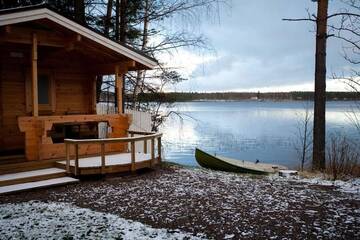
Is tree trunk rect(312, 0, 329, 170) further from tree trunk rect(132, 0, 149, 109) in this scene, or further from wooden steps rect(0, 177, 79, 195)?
wooden steps rect(0, 177, 79, 195)

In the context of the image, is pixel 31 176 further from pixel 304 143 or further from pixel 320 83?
pixel 304 143

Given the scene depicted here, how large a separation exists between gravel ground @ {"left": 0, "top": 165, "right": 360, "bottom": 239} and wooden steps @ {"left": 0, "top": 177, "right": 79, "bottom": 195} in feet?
0.45

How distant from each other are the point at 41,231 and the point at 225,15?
973 cm

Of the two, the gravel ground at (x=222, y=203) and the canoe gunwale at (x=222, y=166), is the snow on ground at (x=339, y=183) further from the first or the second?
the canoe gunwale at (x=222, y=166)

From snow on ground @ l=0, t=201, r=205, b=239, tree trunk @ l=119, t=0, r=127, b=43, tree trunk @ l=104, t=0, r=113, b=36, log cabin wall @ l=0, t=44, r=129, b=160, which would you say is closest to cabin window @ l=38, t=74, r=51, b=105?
log cabin wall @ l=0, t=44, r=129, b=160

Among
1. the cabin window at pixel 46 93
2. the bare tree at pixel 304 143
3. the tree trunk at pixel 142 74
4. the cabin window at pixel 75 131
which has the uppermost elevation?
the tree trunk at pixel 142 74

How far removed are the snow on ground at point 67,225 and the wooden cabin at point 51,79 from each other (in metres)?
2.37

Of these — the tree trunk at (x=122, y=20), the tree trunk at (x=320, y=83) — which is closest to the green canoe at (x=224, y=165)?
the tree trunk at (x=320, y=83)

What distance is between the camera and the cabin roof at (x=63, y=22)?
25.3ft

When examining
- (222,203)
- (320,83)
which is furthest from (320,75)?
(222,203)

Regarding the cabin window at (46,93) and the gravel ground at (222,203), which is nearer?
the gravel ground at (222,203)

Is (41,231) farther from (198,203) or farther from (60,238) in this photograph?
(198,203)

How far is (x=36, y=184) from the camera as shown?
773 cm

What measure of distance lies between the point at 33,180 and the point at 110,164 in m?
1.78
